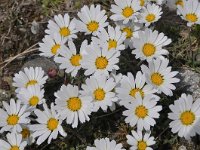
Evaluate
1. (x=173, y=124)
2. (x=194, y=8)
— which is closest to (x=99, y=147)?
(x=173, y=124)

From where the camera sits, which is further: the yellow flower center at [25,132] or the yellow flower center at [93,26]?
the yellow flower center at [93,26]

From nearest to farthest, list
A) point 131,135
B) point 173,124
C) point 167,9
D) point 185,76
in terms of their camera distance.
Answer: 1. point 173,124
2. point 131,135
3. point 185,76
4. point 167,9

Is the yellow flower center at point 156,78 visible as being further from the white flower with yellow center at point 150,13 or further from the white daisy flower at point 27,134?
the white daisy flower at point 27,134

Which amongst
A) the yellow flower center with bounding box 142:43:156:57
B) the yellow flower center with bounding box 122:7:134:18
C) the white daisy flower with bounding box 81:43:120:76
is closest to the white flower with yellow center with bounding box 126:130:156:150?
the white daisy flower with bounding box 81:43:120:76

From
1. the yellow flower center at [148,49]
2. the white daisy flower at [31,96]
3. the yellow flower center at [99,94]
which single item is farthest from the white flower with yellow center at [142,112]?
the white daisy flower at [31,96]

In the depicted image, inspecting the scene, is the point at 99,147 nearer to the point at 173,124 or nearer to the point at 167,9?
the point at 173,124

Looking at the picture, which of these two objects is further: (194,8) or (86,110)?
(194,8)

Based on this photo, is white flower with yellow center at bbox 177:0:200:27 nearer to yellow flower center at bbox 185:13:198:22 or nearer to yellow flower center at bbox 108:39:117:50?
yellow flower center at bbox 185:13:198:22
